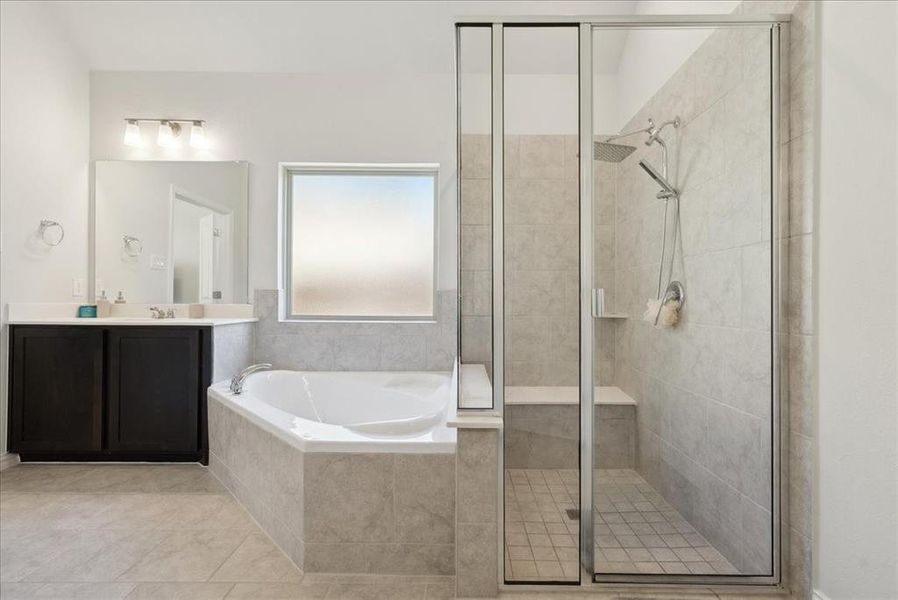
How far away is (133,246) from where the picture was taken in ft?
11.0

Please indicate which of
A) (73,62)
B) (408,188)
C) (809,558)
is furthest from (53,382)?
(809,558)

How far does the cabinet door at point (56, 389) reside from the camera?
2770mm

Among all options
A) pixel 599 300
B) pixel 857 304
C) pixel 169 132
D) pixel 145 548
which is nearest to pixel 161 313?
pixel 169 132

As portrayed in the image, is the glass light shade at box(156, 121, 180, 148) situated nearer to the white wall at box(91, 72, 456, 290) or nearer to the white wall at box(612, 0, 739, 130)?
the white wall at box(91, 72, 456, 290)

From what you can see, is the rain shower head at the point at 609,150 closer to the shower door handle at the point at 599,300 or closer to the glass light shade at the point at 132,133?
the shower door handle at the point at 599,300

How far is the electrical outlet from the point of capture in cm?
323

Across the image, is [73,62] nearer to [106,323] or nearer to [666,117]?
[106,323]

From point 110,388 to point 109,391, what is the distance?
2 centimetres

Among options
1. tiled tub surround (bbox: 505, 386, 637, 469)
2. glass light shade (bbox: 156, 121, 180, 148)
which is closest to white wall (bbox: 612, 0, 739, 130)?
tiled tub surround (bbox: 505, 386, 637, 469)

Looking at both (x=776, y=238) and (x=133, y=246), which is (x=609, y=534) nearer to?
(x=776, y=238)

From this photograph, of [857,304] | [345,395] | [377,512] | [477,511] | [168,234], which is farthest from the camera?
[168,234]

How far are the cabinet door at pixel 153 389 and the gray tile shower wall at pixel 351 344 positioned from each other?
0.61 metres

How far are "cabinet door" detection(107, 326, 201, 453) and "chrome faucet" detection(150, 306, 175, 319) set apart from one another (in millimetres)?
450

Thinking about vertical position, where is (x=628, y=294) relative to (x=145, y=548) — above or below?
above
